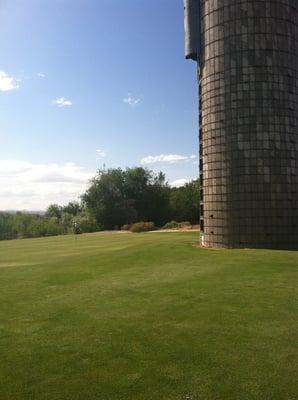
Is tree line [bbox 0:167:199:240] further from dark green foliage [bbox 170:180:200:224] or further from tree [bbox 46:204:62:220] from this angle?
tree [bbox 46:204:62:220]

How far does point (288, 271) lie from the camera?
1958 centimetres

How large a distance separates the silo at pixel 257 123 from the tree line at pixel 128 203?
48.7 meters

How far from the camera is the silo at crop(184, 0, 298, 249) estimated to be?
104 ft

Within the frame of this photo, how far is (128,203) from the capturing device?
273 feet

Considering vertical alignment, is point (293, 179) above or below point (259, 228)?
above

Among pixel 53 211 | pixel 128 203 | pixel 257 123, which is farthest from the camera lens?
pixel 53 211

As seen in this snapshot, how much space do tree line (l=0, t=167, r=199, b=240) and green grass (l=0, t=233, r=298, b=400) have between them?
2442 inches

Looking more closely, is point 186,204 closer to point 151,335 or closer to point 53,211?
point 53,211

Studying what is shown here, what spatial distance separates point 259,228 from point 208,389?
24855 mm

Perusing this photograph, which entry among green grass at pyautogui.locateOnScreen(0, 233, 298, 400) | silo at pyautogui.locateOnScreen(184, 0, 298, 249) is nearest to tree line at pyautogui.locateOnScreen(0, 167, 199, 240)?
silo at pyautogui.locateOnScreen(184, 0, 298, 249)

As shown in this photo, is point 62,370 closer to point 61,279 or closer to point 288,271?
point 61,279

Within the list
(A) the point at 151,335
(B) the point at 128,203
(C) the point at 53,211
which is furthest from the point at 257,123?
(C) the point at 53,211

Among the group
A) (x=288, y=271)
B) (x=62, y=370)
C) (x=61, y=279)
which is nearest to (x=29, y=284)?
(x=61, y=279)

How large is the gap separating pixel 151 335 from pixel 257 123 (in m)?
23.7
